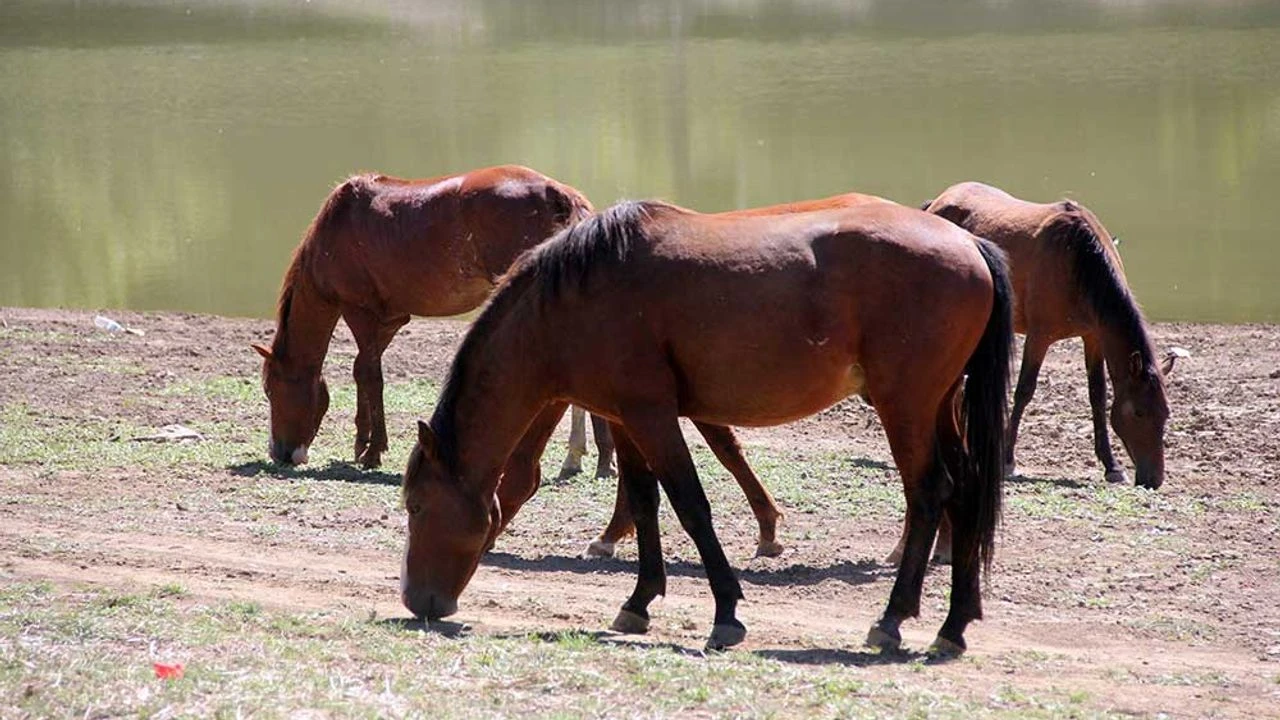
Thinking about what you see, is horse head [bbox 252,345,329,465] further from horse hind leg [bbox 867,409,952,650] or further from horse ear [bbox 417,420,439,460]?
horse hind leg [bbox 867,409,952,650]

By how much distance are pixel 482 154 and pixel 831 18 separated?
15636mm

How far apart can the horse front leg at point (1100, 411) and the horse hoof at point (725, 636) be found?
499cm

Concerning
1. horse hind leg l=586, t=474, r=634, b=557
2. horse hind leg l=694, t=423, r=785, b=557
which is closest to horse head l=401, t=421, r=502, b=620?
horse hind leg l=586, t=474, r=634, b=557

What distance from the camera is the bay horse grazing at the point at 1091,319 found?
Answer: 11.1 metres

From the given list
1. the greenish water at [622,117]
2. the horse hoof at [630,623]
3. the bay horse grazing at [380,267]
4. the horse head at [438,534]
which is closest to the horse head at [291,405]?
the bay horse grazing at [380,267]

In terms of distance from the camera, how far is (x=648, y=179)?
80.2 ft

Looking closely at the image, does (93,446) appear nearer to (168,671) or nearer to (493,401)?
(493,401)

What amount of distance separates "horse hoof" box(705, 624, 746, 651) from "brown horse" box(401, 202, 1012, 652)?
0.04 ft

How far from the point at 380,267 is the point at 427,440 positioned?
470 cm

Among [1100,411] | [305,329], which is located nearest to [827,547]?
[1100,411]

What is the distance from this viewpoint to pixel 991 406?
7.14m

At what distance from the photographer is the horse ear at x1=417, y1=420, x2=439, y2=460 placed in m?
7.20

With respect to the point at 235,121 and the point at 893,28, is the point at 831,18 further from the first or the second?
the point at 235,121

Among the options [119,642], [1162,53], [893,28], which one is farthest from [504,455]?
[893,28]
